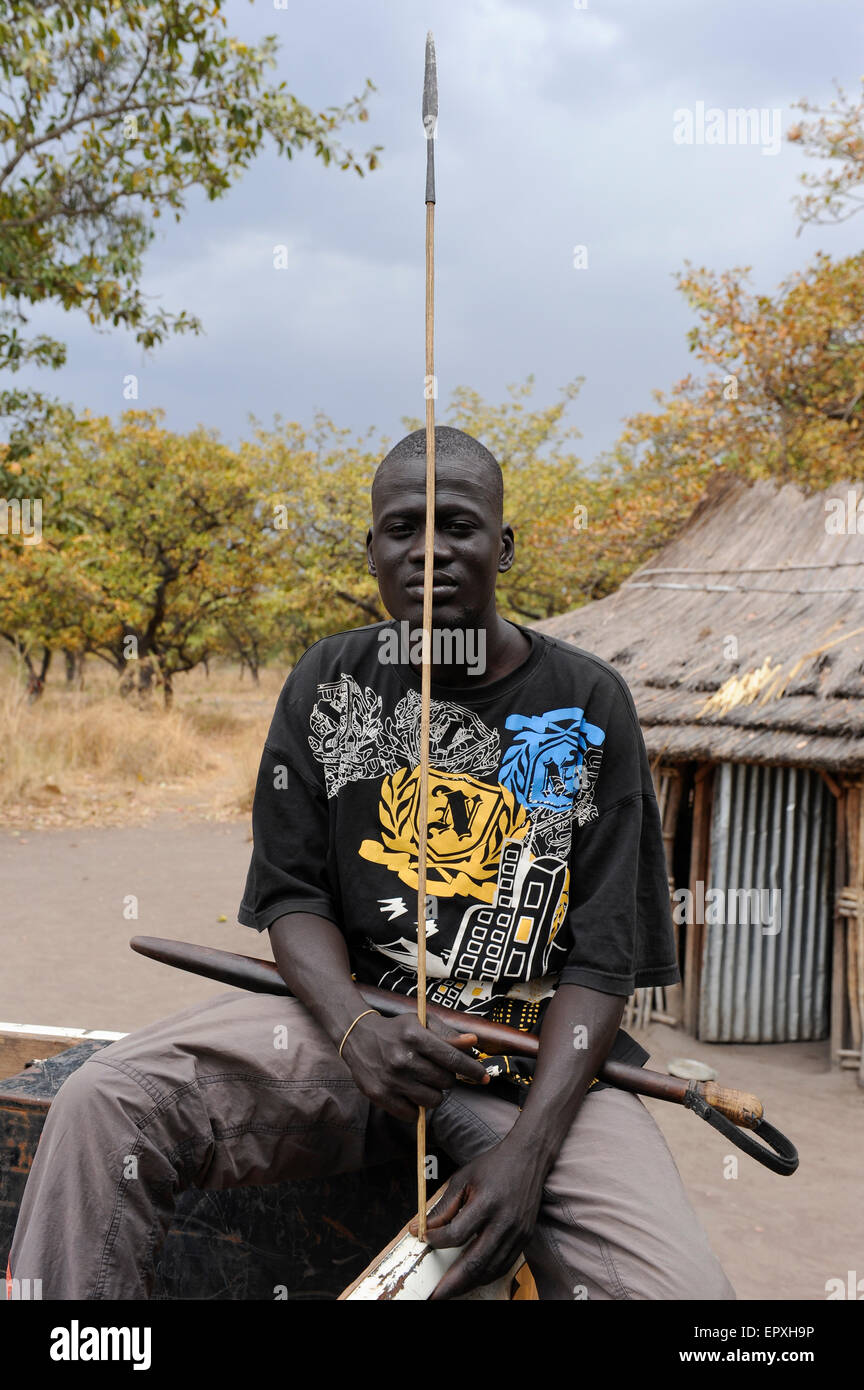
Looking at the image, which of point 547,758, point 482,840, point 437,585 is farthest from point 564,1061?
point 437,585

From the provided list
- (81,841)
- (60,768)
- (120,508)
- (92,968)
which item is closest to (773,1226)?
(92,968)

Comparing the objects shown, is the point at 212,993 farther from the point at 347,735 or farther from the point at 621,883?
the point at 621,883

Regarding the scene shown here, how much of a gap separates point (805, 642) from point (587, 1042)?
4.61 metres

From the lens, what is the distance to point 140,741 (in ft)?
43.5

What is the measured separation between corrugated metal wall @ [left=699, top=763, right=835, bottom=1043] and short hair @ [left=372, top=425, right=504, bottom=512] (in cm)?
424

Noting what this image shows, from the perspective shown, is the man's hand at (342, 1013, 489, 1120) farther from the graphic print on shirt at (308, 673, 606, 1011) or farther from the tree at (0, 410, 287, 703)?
the tree at (0, 410, 287, 703)

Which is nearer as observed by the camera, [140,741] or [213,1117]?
[213,1117]

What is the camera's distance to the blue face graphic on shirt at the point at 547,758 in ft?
6.60

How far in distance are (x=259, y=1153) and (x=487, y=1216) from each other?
48 cm

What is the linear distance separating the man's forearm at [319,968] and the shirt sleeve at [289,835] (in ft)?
Answer: 0.10

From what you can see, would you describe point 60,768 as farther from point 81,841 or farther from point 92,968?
point 92,968

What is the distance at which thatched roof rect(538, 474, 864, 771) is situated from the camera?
213 inches

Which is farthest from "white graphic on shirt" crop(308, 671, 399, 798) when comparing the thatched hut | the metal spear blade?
the thatched hut


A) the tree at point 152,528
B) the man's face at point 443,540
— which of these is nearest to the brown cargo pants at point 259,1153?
the man's face at point 443,540
